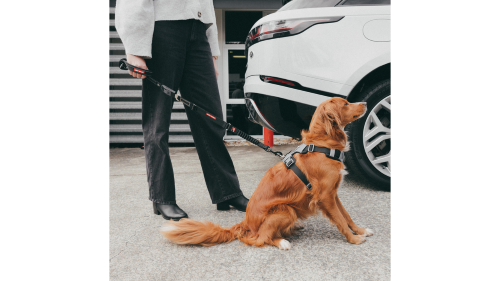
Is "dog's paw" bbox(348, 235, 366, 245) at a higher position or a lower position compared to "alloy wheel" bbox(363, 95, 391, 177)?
lower

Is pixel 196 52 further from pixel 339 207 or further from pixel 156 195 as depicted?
pixel 339 207

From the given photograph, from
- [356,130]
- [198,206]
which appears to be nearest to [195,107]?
[198,206]

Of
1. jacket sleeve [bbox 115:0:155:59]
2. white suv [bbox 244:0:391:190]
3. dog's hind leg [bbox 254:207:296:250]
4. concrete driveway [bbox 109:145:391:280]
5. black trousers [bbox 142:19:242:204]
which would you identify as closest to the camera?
concrete driveway [bbox 109:145:391:280]

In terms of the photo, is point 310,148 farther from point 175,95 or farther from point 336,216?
point 175,95

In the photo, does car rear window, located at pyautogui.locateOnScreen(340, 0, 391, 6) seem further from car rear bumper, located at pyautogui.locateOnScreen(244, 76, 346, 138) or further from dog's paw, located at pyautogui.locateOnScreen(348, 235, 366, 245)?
dog's paw, located at pyautogui.locateOnScreen(348, 235, 366, 245)

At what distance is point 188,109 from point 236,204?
820 millimetres

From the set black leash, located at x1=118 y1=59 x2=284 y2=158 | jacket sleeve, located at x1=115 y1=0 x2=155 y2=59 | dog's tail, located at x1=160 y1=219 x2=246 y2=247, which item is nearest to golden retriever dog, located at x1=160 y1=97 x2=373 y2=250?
dog's tail, located at x1=160 y1=219 x2=246 y2=247

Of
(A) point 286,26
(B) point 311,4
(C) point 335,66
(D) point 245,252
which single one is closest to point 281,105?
(C) point 335,66

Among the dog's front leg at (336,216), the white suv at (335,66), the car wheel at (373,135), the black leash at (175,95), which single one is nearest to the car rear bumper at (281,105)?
the white suv at (335,66)

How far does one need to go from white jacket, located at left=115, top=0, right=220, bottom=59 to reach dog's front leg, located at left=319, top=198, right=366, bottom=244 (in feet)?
4.79

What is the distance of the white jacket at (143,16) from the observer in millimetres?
1936

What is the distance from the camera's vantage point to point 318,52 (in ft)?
7.97

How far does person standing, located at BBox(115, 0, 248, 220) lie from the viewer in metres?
1.97

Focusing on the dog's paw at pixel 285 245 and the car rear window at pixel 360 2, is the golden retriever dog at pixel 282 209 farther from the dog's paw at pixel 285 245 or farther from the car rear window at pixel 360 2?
the car rear window at pixel 360 2
